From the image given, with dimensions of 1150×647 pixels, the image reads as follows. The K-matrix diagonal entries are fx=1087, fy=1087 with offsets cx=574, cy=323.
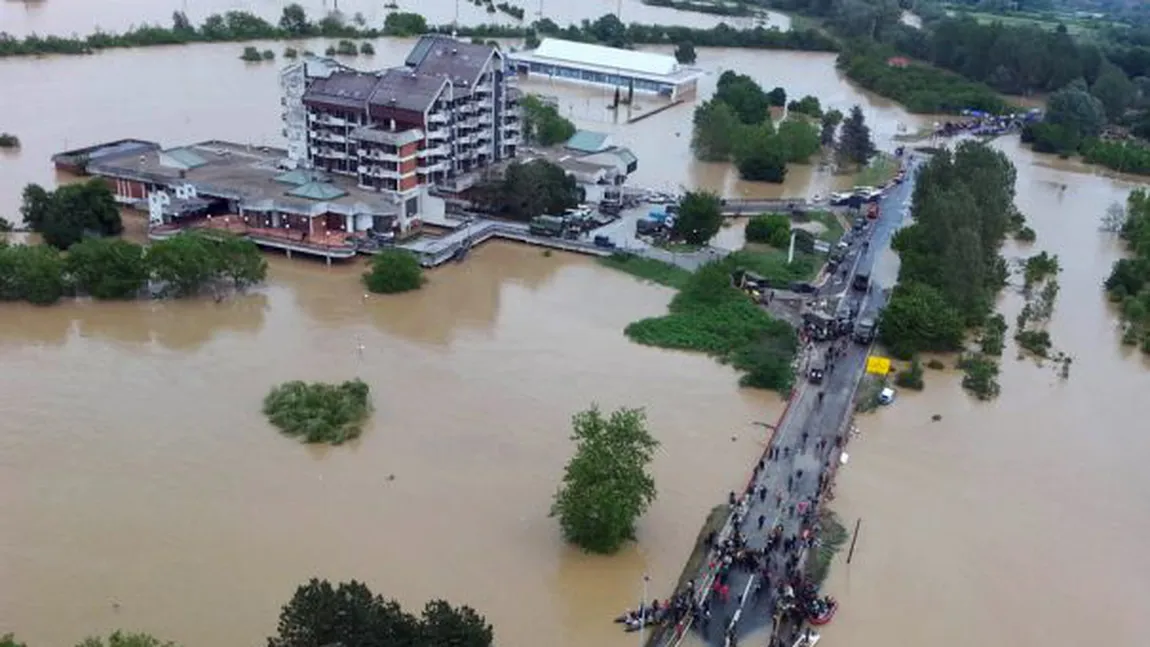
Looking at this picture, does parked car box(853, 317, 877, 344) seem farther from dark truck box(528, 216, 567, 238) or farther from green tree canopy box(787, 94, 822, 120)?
green tree canopy box(787, 94, 822, 120)

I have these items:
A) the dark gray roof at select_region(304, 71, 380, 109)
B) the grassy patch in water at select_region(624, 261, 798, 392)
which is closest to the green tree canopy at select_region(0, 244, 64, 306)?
the dark gray roof at select_region(304, 71, 380, 109)

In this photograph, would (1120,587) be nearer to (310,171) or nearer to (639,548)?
(639,548)

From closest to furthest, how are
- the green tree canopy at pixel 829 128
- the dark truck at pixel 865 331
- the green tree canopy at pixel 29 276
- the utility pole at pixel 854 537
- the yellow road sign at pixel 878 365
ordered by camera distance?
the utility pole at pixel 854 537 < the yellow road sign at pixel 878 365 < the green tree canopy at pixel 29 276 < the dark truck at pixel 865 331 < the green tree canopy at pixel 829 128

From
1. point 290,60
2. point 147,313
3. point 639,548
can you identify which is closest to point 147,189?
point 147,313

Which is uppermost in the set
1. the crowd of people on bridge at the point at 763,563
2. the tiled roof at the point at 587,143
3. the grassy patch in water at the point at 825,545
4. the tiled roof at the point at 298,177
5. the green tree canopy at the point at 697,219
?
the tiled roof at the point at 587,143

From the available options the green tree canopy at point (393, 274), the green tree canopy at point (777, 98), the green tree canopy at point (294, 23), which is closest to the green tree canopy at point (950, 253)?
the green tree canopy at point (393, 274)

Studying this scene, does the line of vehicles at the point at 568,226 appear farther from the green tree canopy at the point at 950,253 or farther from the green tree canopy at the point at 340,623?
the green tree canopy at the point at 340,623

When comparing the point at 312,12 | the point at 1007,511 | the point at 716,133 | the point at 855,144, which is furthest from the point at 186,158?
the point at 312,12
